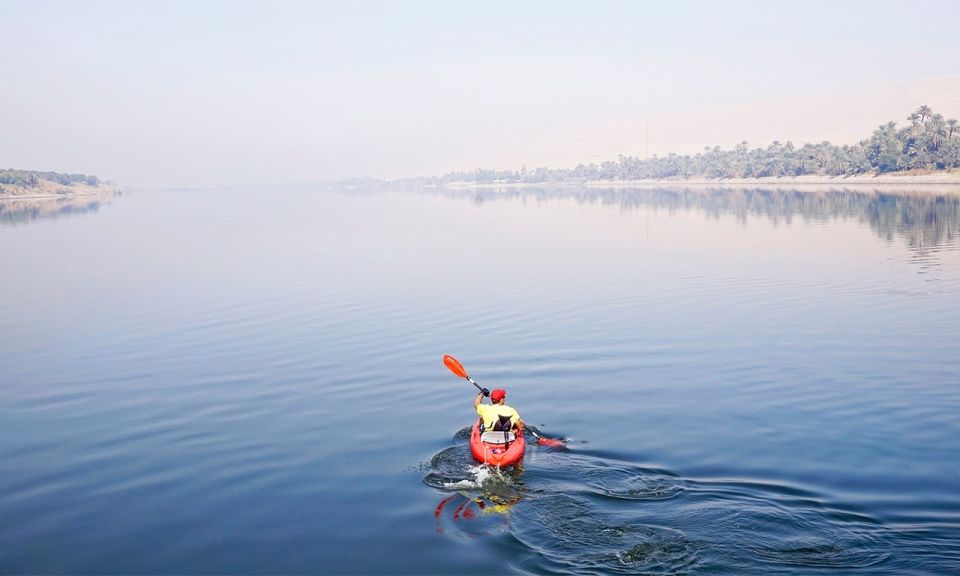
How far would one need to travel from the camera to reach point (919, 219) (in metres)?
63.4

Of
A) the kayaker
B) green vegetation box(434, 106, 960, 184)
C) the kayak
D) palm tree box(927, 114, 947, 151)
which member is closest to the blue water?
the kayak

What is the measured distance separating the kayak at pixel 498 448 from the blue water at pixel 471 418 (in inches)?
11.2

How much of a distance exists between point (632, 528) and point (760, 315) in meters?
19.0

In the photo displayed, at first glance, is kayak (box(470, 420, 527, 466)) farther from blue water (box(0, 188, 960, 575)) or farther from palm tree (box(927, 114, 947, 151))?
palm tree (box(927, 114, 947, 151))

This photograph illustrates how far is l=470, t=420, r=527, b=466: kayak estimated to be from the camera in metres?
16.2

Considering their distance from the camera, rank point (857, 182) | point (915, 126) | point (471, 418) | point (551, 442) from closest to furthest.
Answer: point (551, 442)
point (471, 418)
point (915, 126)
point (857, 182)

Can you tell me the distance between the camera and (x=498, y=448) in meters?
16.4

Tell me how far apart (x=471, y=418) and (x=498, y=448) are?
376 cm

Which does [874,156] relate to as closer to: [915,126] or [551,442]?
[915,126]

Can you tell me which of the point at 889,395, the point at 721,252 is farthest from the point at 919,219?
the point at 889,395

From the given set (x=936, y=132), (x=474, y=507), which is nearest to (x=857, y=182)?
(x=936, y=132)

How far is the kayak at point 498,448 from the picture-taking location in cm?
1623

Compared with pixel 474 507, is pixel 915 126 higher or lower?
higher

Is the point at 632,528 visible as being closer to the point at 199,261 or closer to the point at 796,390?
the point at 796,390
